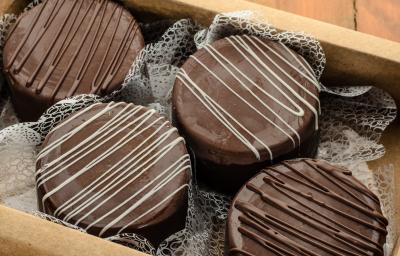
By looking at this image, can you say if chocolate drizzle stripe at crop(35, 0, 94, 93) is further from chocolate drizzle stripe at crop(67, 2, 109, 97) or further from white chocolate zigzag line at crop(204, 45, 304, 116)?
white chocolate zigzag line at crop(204, 45, 304, 116)

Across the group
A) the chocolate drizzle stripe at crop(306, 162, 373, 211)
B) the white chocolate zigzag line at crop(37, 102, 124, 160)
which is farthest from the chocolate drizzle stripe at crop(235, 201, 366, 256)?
the white chocolate zigzag line at crop(37, 102, 124, 160)

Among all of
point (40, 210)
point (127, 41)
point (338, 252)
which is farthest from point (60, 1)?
→ point (338, 252)

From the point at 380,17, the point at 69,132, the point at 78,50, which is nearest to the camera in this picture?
the point at 69,132

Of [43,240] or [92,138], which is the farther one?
[92,138]

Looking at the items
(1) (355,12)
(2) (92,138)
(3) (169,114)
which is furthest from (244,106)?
(1) (355,12)

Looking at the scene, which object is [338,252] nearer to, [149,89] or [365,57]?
[365,57]

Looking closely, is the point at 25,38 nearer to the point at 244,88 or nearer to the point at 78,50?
the point at 78,50
